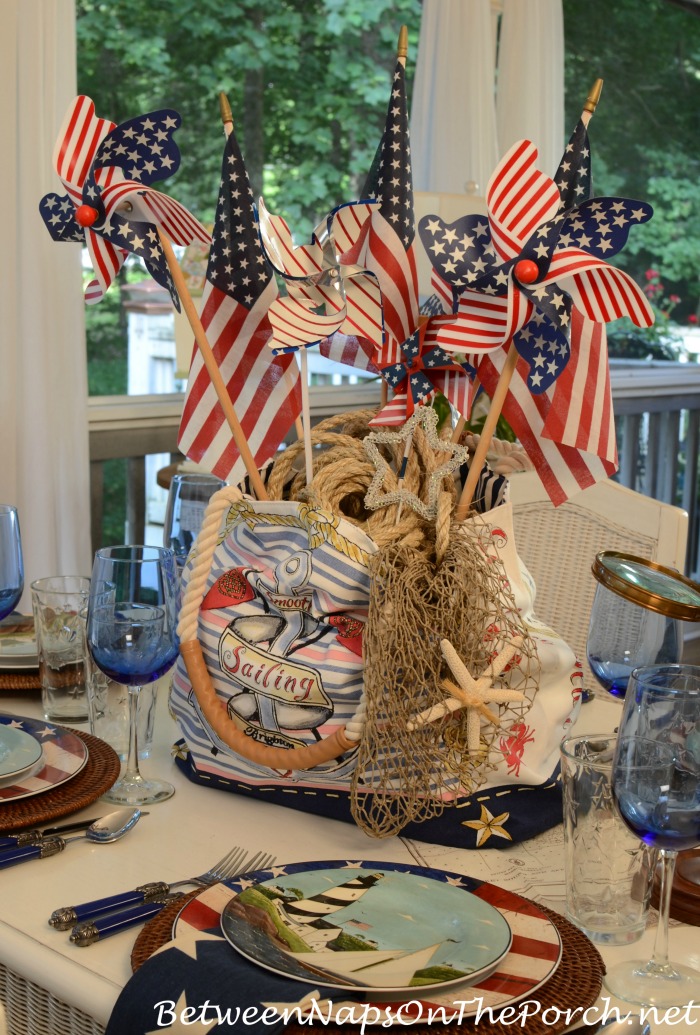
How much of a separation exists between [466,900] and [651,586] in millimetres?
337

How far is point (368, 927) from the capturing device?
70cm

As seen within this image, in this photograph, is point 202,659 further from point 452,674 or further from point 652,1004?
point 652,1004

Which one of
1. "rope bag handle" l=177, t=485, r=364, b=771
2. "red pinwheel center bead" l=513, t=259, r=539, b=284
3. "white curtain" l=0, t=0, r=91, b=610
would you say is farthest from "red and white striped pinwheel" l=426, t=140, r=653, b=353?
"white curtain" l=0, t=0, r=91, b=610

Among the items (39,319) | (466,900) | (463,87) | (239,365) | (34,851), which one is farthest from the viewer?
(463,87)

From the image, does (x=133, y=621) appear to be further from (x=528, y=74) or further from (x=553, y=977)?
(x=528, y=74)

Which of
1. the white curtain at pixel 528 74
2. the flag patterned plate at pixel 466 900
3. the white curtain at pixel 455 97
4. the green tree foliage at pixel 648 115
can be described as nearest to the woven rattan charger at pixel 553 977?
the flag patterned plate at pixel 466 900

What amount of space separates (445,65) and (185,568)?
105 inches

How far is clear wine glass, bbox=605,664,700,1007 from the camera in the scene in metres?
0.68

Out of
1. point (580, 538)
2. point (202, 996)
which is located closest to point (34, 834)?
point (202, 996)

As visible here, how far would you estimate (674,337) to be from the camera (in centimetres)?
484

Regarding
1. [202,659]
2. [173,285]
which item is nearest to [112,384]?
[173,285]

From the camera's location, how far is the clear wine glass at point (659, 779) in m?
0.68

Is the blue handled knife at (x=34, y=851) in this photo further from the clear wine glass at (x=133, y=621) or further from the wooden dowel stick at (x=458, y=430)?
the wooden dowel stick at (x=458, y=430)

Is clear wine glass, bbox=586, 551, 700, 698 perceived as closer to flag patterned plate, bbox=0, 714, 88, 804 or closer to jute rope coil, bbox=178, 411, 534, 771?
jute rope coil, bbox=178, 411, 534, 771
